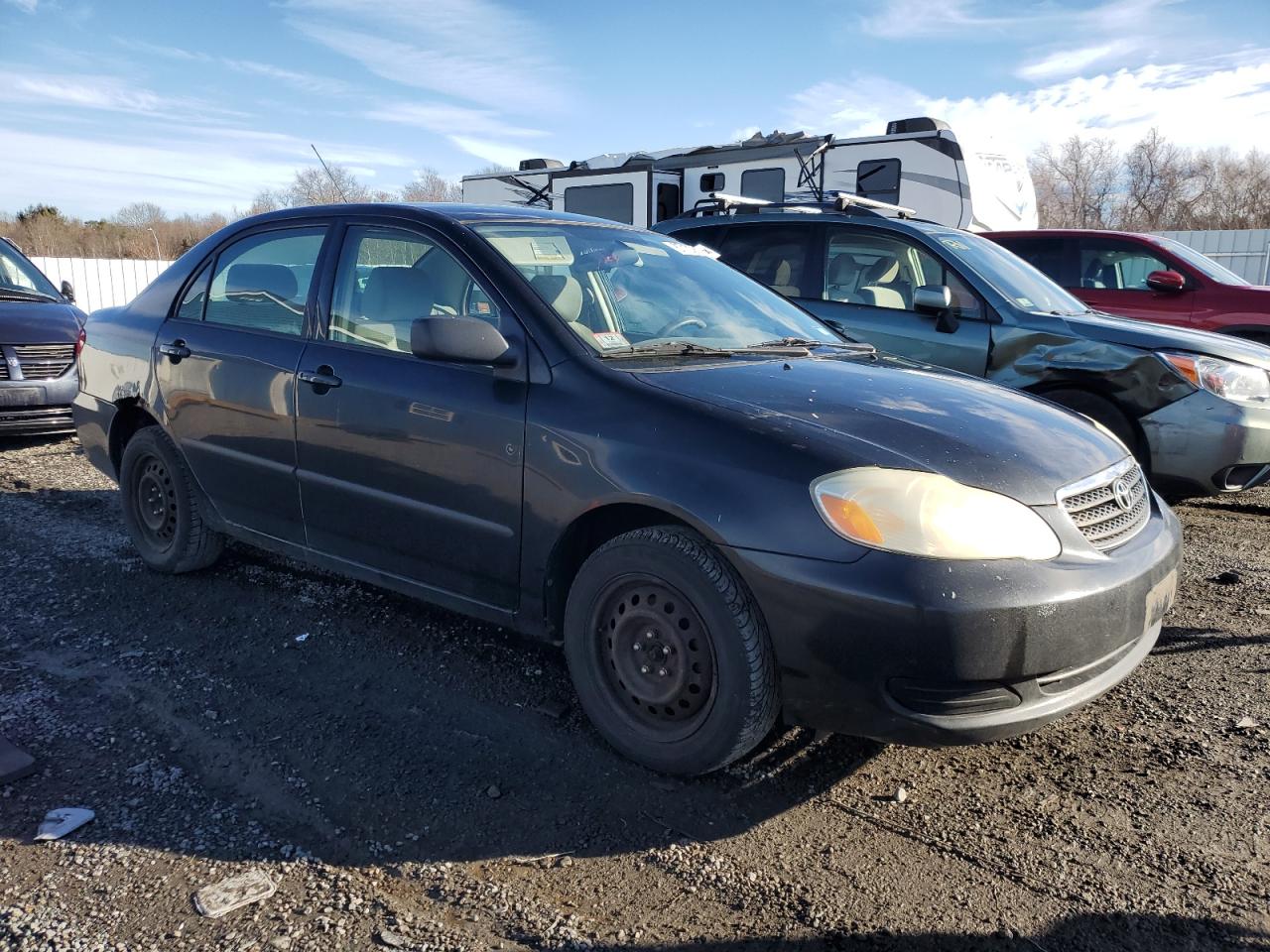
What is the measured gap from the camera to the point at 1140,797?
9.16 ft

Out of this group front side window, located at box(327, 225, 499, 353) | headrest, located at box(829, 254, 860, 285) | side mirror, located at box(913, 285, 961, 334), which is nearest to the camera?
front side window, located at box(327, 225, 499, 353)

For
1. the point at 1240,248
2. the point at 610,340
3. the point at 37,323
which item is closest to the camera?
the point at 610,340

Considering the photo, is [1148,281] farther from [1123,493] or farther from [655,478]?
[655,478]

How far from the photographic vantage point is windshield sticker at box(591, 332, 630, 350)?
10.7 feet

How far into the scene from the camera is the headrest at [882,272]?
6562mm

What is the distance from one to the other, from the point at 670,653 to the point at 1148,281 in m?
7.63

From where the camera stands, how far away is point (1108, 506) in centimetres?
290

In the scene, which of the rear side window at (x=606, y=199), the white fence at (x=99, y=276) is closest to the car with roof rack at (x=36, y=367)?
the rear side window at (x=606, y=199)

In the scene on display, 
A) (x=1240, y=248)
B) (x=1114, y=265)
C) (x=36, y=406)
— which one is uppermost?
(x=1240, y=248)

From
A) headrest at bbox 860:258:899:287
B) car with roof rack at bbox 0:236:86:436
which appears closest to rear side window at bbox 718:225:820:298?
headrest at bbox 860:258:899:287

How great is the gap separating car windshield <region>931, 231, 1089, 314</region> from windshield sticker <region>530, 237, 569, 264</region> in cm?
350

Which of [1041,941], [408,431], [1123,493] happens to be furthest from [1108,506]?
[408,431]

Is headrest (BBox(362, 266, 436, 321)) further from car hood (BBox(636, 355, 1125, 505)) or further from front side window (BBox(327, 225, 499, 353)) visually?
car hood (BBox(636, 355, 1125, 505))

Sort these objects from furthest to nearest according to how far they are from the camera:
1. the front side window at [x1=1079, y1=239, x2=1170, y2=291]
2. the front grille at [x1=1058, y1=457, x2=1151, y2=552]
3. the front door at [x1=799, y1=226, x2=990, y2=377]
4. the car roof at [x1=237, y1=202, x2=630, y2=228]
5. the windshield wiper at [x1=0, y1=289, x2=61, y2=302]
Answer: the front side window at [x1=1079, y1=239, x2=1170, y2=291], the windshield wiper at [x1=0, y1=289, x2=61, y2=302], the front door at [x1=799, y1=226, x2=990, y2=377], the car roof at [x1=237, y1=202, x2=630, y2=228], the front grille at [x1=1058, y1=457, x2=1151, y2=552]
